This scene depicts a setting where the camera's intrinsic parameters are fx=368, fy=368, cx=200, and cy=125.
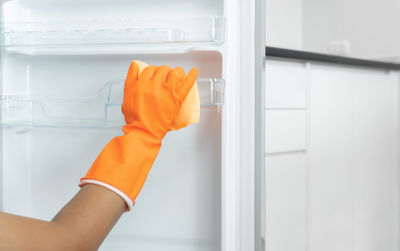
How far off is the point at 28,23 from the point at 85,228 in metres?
0.52

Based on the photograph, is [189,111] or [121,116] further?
[121,116]

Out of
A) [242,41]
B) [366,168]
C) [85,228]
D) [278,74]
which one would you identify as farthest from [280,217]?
[85,228]

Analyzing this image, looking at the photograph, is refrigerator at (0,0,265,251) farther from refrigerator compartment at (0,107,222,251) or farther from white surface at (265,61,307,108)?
white surface at (265,61,307,108)

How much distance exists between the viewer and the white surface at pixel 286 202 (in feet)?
4.47

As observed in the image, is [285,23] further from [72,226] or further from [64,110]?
[72,226]

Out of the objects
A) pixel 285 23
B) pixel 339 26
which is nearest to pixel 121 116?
pixel 339 26

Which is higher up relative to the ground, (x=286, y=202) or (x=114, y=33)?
(x=114, y=33)

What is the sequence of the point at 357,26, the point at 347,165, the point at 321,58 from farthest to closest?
the point at 357,26, the point at 347,165, the point at 321,58

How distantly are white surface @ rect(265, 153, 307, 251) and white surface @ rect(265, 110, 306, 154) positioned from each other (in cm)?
4

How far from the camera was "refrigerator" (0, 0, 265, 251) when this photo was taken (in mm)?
764

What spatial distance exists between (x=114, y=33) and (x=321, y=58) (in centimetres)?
98

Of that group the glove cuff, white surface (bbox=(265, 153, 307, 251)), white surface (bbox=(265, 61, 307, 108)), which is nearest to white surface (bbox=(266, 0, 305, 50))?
white surface (bbox=(265, 61, 307, 108))

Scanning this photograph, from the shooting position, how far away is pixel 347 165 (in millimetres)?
1734

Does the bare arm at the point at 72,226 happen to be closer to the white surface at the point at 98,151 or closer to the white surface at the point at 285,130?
the white surface at the point at 98,151
